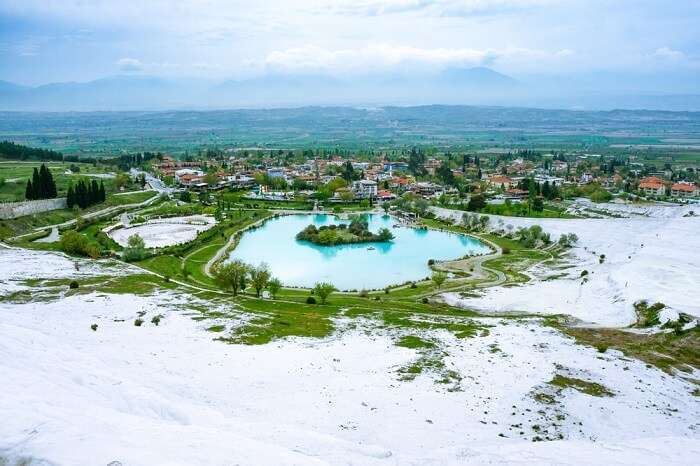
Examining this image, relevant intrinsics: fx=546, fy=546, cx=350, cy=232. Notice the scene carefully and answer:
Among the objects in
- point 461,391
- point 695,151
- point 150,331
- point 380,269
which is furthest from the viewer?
point 695,151

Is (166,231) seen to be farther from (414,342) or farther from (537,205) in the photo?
(537,205)

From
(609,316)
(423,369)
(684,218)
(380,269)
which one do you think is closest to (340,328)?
(423,369)

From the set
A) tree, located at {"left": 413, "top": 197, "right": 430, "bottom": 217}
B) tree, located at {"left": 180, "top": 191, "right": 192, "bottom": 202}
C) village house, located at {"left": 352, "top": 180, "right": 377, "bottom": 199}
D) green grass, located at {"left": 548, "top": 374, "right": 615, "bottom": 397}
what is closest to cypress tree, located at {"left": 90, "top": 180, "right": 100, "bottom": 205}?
tree, located at {"left": 180, "top": 191, "right": 192, "bottom": 202}

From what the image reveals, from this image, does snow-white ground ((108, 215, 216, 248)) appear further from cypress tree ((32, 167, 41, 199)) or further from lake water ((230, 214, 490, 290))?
cypress tree ((32, 167, 41, 199))

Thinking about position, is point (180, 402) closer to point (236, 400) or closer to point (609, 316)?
point (236, 400)

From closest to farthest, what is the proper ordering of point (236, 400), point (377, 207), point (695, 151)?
point (236, 400)
point (377, 207)
point (695, 151)

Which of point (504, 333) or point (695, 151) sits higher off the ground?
point (695, 151)

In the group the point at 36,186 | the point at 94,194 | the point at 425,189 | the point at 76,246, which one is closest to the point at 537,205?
the point at 425,189
